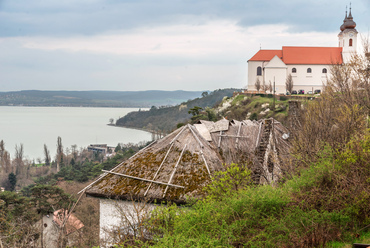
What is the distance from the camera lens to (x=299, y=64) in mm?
65875

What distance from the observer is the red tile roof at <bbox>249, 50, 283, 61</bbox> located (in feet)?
222

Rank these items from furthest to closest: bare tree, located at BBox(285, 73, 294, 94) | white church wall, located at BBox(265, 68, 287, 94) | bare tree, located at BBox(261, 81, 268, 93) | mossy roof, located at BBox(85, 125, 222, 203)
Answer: white church wall, located at BBox(265, 68, 287, 94)
bare tree, located at BBox(261, 81, 268, 93)
bare tree, located at BBox(285, 73, 294, 94)
mossy roof, located at BBox(85, 125, 222, 203)

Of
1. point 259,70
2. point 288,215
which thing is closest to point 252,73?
point 259,70

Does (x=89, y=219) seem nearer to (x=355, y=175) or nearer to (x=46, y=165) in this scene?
(x=355, y=175)

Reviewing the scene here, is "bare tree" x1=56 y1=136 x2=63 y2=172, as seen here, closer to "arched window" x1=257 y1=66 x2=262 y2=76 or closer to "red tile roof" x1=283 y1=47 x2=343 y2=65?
"arched window" x1=257 y1=66 x2=262 y2=76

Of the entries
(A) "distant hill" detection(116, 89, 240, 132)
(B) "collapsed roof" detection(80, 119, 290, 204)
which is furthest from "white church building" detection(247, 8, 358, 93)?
(A) "distant hill" detection(116, 89, 240, 132)

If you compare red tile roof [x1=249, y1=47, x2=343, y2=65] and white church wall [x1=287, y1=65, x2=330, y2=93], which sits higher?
red tile roof [x1=249, y1=47, x2=343, y2=65]

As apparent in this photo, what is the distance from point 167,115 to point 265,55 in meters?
78.9

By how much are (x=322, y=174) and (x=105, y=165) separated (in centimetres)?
4420

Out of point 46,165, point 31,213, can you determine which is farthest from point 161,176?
point 46,165

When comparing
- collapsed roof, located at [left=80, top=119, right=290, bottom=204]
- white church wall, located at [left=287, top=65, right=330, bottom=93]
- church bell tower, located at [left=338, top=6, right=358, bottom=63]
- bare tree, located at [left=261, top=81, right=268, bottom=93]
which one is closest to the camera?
collapsed roof, located at [left=80, top=119, right=290, bottom=204]

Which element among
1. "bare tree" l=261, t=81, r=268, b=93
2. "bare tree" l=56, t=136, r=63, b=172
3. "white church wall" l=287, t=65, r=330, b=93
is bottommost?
"bare tree" l=56, t=136, r=63, b=172

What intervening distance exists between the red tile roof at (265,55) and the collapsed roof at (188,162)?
5621 centimetres

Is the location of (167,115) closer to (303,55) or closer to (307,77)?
(303,55)
